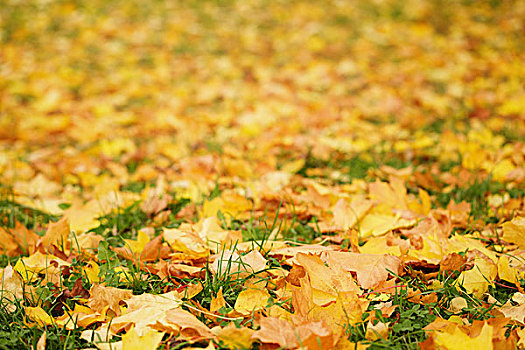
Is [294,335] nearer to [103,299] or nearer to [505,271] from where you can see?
[103,299]

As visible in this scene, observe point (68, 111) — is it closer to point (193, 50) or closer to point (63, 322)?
point (193, 50)

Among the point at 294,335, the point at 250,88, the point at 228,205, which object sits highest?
the point at 294,335

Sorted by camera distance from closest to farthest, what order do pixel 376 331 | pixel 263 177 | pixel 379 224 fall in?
pixel 376 331
pixel 379 224
pixel 263 177

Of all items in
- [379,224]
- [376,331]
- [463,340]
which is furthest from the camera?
[379,224]

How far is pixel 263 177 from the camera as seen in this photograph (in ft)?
7.39

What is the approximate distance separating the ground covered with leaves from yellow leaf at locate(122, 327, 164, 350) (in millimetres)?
11

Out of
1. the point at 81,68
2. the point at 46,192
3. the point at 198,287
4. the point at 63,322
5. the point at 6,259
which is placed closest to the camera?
the point at 63,322

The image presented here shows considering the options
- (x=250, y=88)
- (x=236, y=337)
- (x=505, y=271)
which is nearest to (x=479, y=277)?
(x=505, y=271)

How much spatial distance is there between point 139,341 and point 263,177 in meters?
1.25

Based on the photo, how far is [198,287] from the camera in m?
1.32

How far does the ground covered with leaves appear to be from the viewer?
1.24m

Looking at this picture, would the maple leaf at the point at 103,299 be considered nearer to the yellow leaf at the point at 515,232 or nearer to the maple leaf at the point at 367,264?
the maple leaf at the point at 367,264

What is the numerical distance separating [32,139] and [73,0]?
11.5ft

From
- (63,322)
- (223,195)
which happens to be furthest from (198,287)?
(223,195)
